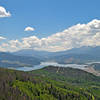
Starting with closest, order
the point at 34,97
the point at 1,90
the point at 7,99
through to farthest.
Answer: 1. the point at 7,99
2. the point at 1,90
3. the point at 34,97

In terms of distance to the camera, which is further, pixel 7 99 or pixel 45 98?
pixel 45 98

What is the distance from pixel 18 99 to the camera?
166 meters

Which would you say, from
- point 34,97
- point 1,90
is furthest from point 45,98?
point 1,90

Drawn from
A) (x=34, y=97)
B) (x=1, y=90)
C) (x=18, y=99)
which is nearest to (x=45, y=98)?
(x=34, y=97)

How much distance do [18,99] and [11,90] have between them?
71.8 feet

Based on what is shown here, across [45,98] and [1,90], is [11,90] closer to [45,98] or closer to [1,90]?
[1,90]

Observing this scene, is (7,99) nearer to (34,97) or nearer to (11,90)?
(11,90)

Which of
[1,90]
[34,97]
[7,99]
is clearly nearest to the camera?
[7,99]

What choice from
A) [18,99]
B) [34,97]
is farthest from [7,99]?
[34,97]

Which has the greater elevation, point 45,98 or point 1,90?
point 1,90

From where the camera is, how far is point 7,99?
161250 millimetres

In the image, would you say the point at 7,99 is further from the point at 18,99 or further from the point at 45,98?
the point at 45,98

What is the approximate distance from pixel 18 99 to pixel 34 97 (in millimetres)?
33059

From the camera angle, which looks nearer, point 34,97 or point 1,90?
point 1,90
